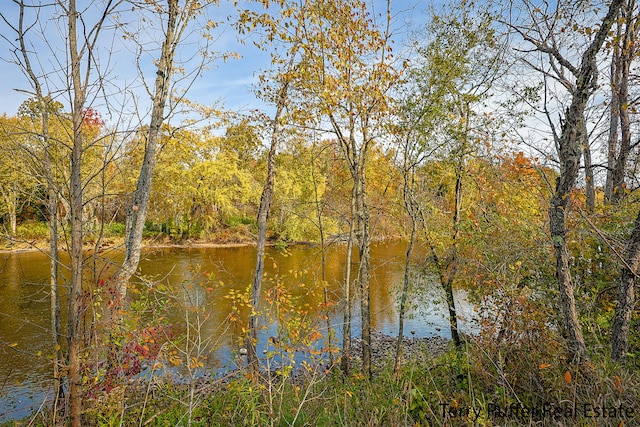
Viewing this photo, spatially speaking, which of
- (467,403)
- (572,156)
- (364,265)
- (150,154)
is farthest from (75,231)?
(364,265)

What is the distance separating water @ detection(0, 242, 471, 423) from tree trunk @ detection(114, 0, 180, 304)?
1.41ft

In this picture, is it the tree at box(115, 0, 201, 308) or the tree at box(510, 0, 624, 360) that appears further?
the tree at box(115, 0, 201, 308)

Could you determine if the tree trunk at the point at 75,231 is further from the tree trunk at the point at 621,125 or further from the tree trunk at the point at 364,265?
the tree trunk at the point at 621,125

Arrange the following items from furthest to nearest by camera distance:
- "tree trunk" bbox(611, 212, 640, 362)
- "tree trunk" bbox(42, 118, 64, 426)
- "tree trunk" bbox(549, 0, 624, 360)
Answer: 1. "tree trunk" bbox(611, 212, 640, 362)
2. "tree trunk" bbox(549, 0, 624, 360)
3. "tree trunk" bbox(42, 118, 64, 426)

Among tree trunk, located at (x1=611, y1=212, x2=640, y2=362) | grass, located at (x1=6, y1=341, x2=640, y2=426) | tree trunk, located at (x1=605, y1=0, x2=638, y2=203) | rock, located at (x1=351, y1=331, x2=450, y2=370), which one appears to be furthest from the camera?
rock, located at (x1=351, y1=331, x2=450, y2=370)

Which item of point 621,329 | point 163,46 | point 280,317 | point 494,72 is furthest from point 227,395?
point 494,72

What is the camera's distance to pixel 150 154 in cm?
546

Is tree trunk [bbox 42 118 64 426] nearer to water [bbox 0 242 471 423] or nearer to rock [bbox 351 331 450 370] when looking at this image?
water [bbox 0 242 471 423]

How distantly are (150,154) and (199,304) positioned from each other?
6.01 m

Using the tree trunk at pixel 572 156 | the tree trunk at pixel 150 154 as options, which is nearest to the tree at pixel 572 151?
the tree trunk at pixel 572 156

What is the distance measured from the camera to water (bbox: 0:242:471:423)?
643cm

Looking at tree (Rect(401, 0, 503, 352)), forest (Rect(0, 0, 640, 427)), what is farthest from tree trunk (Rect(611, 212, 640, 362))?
tree (Rect(401, 0, 503, 352))

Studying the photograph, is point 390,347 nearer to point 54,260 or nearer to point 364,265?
point 364,265

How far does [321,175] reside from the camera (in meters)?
10.1
